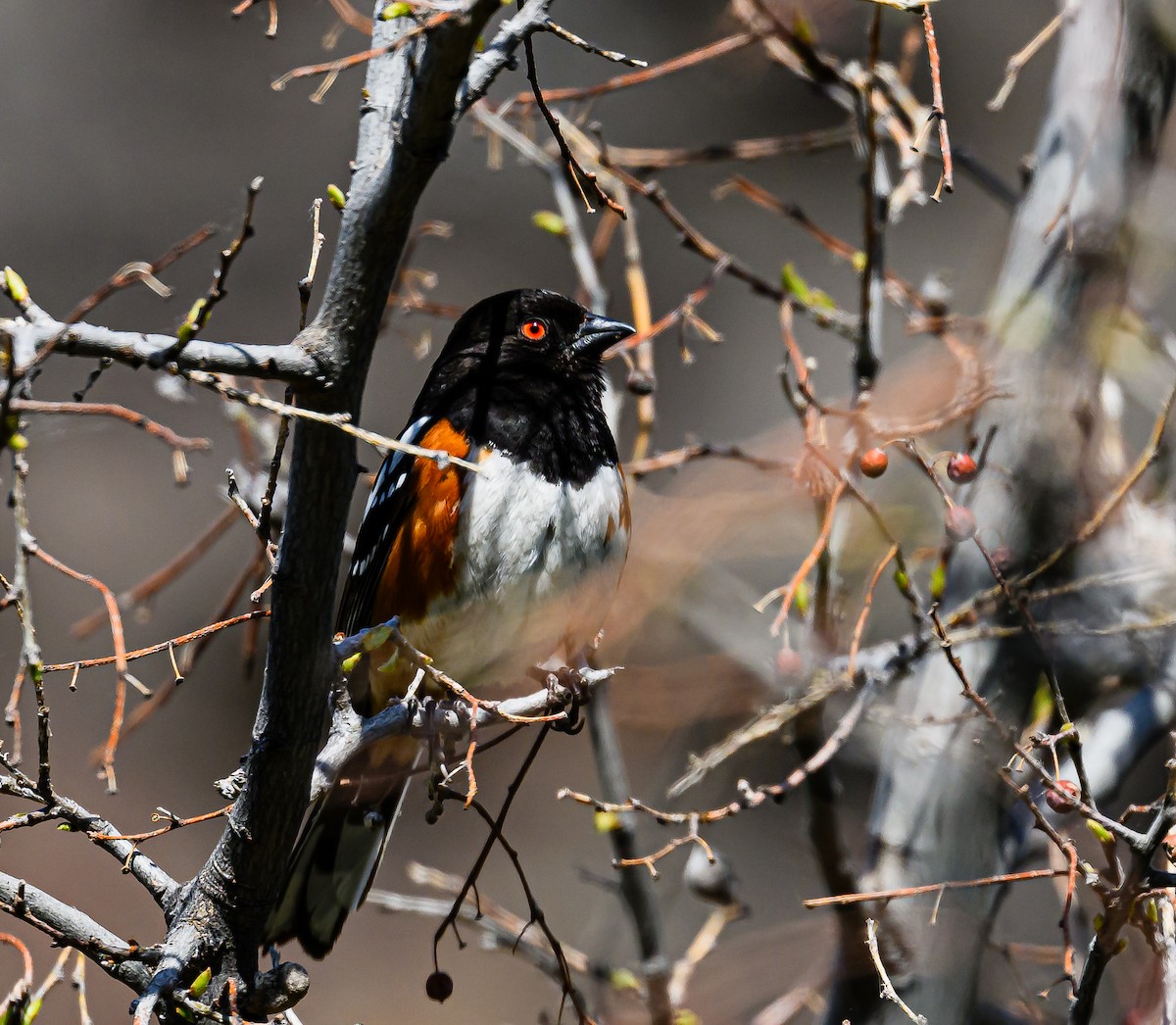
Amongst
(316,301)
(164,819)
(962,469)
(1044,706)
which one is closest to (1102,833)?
(962,469)

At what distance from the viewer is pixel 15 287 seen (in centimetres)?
114

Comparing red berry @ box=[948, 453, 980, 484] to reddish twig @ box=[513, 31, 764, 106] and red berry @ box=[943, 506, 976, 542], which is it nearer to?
red berry @ box=[943, 506, 976, 542]

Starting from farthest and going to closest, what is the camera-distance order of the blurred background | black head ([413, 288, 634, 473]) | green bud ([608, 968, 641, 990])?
the blurred background, green bud ([608, 968, 641, 990]), black head ([413, 288, 634, 473])

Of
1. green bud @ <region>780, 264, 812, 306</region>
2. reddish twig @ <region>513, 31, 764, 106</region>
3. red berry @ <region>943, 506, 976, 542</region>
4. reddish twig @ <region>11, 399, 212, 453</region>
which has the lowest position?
reddish twig @ <region>11, 399, 212, 453</region>

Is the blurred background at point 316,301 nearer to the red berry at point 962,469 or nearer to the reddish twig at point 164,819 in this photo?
the red berry at point 962,469

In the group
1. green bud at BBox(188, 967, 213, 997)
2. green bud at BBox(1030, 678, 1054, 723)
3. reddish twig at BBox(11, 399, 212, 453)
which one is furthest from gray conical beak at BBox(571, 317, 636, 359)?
green bud at BBox(188, 967, 213, 997)

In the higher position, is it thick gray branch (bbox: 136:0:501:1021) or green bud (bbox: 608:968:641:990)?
thick gray branch (bbox: 136:0:501:1021)

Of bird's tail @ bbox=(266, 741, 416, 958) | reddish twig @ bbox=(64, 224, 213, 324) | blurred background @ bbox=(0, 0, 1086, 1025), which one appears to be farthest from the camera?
blurred background @ bbox=(0, 0, 1086, 1025)

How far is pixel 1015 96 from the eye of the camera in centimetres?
609

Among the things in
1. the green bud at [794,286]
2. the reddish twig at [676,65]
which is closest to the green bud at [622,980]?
the green bud at [794,286]

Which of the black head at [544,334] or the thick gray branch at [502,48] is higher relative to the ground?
the black head at [544,334]

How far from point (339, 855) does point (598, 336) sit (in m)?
1.22

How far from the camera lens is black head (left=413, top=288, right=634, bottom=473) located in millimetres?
2346

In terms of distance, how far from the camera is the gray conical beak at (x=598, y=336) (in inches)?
102
